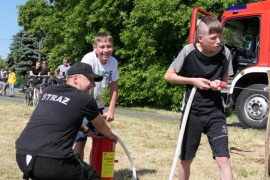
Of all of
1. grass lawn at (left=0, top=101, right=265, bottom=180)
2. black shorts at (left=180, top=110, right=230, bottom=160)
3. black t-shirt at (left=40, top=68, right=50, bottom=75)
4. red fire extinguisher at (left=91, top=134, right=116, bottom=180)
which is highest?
black t-shirt at (left=40, top=68, right=50, bottom=75)

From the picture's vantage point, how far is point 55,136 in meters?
2.77

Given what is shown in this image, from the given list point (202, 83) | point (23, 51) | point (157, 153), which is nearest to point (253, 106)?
point (157, 153)

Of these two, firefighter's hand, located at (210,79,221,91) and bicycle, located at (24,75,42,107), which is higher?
firefighter's hand, located at (210,79,221,91)

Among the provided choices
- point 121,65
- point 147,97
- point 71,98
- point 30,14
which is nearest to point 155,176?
point 71,98

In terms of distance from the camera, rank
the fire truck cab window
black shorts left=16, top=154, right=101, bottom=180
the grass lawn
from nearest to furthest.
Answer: black shorts left=16, top=154, right=101, bottom=180 < the grass lawn < the fire truck cab window

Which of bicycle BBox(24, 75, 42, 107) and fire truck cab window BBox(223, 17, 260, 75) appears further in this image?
bicycle BBox(24, 75, 42, 107)

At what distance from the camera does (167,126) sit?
8.99m

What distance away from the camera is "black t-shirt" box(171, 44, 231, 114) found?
3.40 m

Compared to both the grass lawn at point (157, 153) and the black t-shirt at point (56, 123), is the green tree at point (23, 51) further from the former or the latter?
the black t-shirt at point (56, 123)

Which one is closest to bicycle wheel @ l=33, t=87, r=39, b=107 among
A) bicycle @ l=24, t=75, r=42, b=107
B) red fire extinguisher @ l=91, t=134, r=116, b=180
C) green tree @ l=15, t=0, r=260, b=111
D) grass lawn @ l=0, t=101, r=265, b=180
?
bicycle @ l=24, t=75, r=42, b=107

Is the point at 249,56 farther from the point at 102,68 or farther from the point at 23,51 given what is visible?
the point at 23,51

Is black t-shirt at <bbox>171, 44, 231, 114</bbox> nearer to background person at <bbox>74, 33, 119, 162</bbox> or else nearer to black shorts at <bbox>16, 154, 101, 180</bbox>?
background person at <bbox>74, 33, 119, 162</bbox>

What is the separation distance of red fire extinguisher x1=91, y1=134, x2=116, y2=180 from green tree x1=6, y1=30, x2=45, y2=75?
152 feet

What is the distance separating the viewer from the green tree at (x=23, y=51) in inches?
1898
